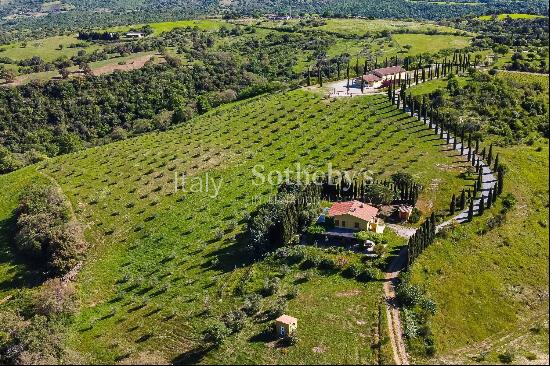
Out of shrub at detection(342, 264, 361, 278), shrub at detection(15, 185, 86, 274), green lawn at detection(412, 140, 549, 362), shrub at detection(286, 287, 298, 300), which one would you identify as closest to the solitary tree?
green lawn at detection(412, 140, 549, 362)

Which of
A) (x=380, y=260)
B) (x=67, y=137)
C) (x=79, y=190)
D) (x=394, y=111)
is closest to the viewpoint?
(x=380, y=260)

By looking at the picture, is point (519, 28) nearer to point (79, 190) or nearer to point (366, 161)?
point (366, 161)

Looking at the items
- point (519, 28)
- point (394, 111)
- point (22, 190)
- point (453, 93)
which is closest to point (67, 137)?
point (22, 190)

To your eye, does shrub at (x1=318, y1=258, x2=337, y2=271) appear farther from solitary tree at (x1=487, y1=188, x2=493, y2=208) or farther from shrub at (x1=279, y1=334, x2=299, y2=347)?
solitary tree at (x1=487, y1=188, x2=493, y2=208)

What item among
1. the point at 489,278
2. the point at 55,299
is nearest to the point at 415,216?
the point at 489,278

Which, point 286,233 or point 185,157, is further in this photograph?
point 185,157

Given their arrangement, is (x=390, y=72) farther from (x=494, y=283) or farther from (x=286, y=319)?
(x=286, y=319)
